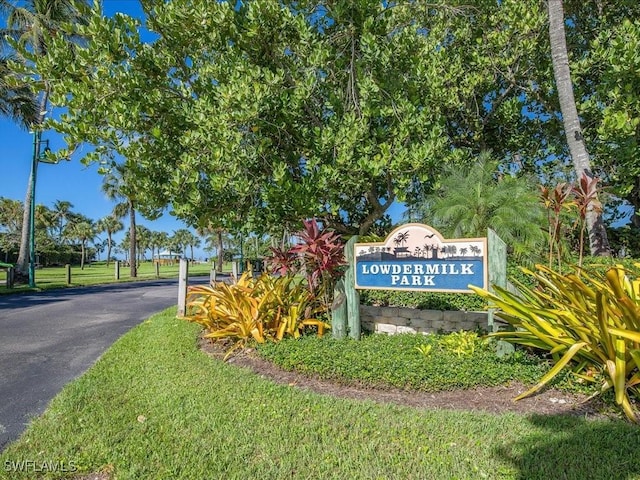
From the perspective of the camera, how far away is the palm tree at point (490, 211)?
21.4 feet

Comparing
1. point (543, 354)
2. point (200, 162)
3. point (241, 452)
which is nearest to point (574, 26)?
point (543, 354)

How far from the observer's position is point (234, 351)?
17.6 ft

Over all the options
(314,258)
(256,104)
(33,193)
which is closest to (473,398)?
(314,258)

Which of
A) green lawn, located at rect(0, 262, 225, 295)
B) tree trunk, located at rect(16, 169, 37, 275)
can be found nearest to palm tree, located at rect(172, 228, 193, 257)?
green lawn, located at rect(0, 262, 225, 295)

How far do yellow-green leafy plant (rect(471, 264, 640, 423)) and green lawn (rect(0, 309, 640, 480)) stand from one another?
49 cm

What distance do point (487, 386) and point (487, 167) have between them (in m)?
5.34

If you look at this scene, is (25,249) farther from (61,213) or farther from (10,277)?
(61,213)

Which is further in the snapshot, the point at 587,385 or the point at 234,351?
the point at 234,351

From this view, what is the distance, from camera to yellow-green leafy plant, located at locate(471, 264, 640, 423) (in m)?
3.24

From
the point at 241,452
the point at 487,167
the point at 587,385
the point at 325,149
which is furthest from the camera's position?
the point at 487,167

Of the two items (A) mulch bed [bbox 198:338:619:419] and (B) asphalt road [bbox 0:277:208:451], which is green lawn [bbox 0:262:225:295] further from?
(A) mulch bed [bbox 198:338:619:419]

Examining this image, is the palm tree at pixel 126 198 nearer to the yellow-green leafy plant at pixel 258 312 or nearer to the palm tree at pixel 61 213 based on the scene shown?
the yellow-green leafy plant at pixel 258 312

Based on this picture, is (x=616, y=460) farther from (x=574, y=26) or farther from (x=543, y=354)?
(x=574, y=26)

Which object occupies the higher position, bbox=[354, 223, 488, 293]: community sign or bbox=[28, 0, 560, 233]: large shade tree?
bbox=[28, 0, 560, 233]: large shade tree
